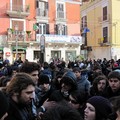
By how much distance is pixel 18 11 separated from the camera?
28.8 m

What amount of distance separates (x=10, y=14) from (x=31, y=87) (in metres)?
26.3

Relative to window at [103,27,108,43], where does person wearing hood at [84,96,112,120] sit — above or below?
below

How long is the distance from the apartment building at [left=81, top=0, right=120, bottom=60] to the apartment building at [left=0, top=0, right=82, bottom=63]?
2.32 metres

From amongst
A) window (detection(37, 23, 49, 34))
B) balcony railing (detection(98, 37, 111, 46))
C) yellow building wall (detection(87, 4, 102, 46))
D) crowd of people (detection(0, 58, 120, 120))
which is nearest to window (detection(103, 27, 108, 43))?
balcony railing (detection(98, 37, 111, 46))

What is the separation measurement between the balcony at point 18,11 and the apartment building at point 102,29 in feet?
22.4

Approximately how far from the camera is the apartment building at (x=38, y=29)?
93.2 feet

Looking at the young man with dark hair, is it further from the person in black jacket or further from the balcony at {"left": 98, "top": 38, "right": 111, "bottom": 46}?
the balcony at {"left": 98, "top": 38, "right": 111, "bottom": 46}

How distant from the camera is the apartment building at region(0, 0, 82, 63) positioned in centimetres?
2842

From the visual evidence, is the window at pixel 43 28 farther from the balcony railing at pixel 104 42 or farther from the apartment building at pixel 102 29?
the balcony railing at pixel 104 42

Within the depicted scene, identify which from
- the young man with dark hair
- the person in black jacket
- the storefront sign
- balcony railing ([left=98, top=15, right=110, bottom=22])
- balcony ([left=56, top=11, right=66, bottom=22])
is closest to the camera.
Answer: the person in black jacket

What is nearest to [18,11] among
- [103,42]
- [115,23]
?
[103,42]

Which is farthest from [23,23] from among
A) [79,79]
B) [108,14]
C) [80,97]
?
[80,97]

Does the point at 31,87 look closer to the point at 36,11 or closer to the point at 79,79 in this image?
the point at 79,79

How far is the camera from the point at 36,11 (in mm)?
30281
